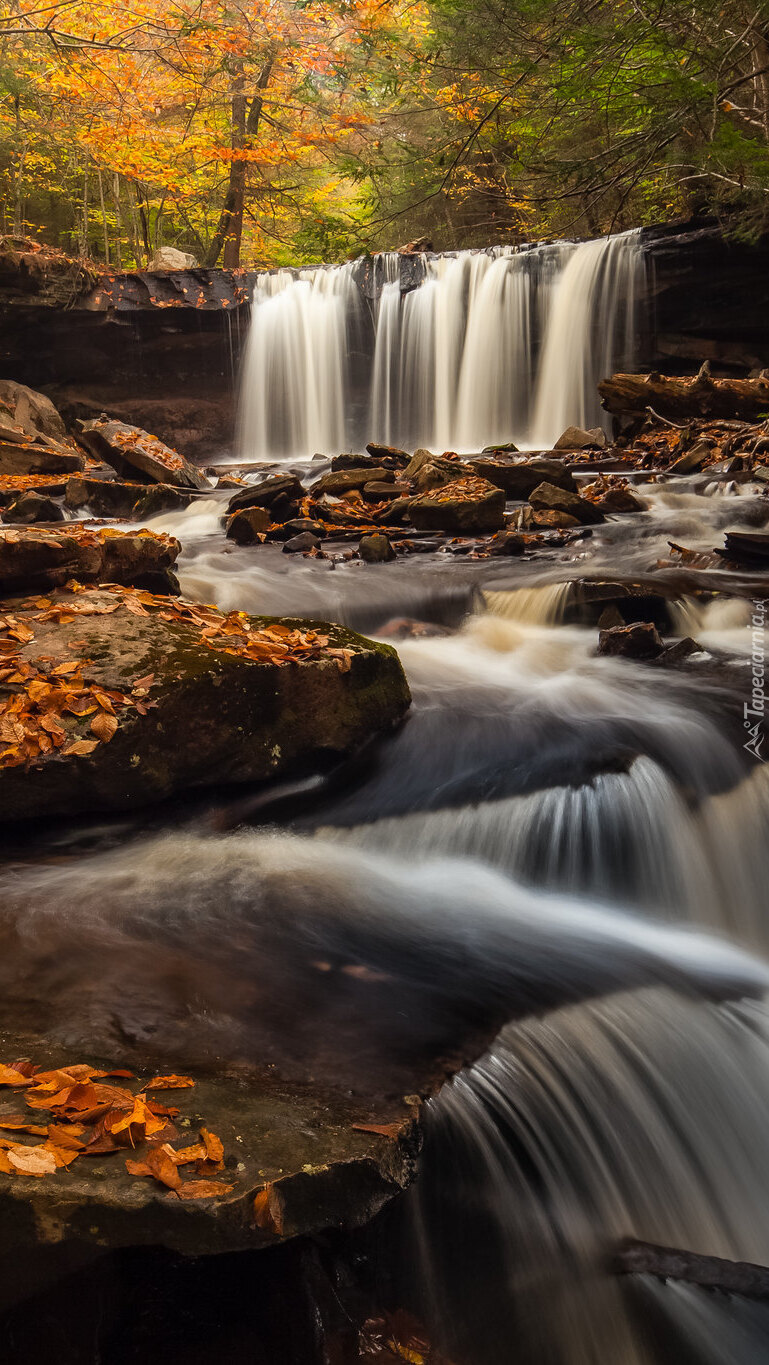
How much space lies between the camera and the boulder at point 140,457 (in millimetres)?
12984

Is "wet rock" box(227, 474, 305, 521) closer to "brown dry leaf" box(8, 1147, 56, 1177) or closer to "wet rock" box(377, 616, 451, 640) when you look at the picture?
"wet rock" box(377, 616, 451, 640)

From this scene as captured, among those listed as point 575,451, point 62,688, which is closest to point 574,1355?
point 62,688

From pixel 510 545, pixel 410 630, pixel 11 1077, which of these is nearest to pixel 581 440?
pixel 510 545

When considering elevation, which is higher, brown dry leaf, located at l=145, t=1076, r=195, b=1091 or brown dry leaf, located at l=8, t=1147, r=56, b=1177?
brown dry leaf, located at l=8, t=1147, r=56, b=1177

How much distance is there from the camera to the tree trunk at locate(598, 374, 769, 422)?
1255 centimetres

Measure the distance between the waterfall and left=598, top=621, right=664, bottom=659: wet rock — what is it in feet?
33.2

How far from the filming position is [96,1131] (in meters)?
2.03

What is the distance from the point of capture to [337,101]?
958 inches

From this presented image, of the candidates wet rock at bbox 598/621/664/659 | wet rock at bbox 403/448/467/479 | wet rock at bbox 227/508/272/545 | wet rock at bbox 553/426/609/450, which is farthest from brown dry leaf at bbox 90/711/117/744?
wet rock at bbox 553/426/609/450

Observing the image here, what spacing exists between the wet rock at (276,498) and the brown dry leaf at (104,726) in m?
7.15

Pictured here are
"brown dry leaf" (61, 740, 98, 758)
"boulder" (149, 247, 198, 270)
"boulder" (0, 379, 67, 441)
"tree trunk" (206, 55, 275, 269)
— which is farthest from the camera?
"boulder" (149, 247, 198, 270)

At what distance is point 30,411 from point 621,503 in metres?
11.4

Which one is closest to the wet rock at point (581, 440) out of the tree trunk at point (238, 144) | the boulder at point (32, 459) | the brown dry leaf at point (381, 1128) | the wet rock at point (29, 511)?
the boulder at point (32, 459)

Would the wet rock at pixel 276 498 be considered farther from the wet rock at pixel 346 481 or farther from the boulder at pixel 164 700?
the boulder at pixel 164 700
